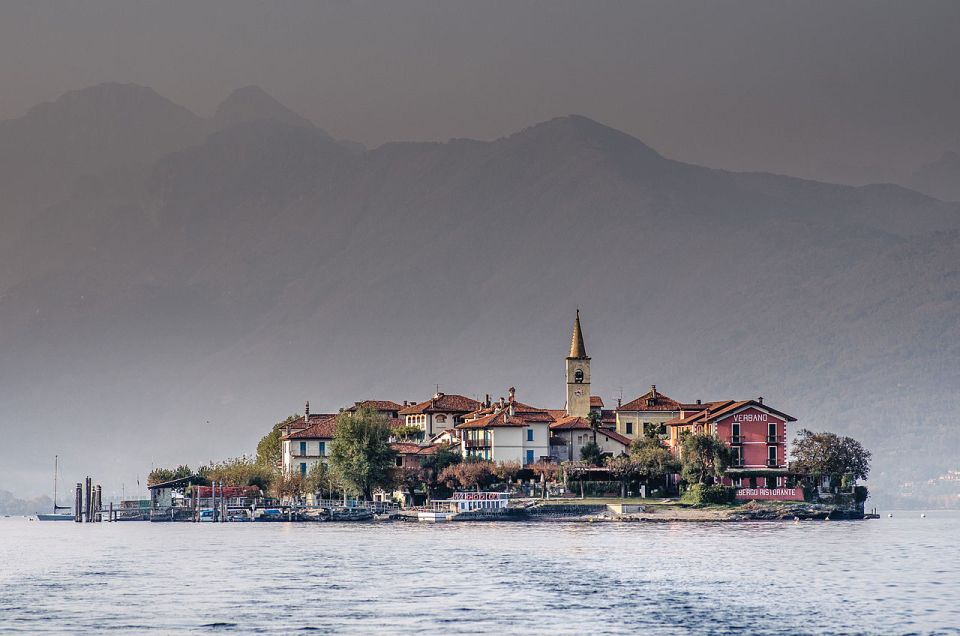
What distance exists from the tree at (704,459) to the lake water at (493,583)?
28.9 m

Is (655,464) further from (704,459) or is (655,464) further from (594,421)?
(594,421)

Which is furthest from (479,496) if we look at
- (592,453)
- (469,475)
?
(592,453)

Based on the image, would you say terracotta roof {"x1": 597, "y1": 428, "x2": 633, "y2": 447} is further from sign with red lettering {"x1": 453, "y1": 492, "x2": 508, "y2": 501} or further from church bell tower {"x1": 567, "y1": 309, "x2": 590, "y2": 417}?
sign with red lettering {"x1": 453, "y1": 492, "x2": 508, "y2": 501}

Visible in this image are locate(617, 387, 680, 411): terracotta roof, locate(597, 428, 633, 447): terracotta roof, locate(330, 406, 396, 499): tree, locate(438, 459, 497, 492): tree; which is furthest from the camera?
locate(617, 387, 680, 411): terracotta roof

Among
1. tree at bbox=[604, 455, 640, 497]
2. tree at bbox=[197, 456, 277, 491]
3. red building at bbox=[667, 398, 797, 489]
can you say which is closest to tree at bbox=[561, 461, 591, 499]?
tree at bbox=[604, 455, 640, 497]

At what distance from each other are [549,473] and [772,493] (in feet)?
72.8

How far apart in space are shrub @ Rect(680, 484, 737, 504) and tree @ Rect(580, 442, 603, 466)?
56.8 ft

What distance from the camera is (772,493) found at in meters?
156

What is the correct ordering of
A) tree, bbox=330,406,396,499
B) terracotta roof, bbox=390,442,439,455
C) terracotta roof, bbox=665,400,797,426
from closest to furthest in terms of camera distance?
terracotta roof, bbox=665,400,797,426, tree, bbox=330,406,396,499, terracotta roof, bbox=390,442,439,455

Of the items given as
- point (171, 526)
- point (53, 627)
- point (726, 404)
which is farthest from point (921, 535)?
point (53, 627)

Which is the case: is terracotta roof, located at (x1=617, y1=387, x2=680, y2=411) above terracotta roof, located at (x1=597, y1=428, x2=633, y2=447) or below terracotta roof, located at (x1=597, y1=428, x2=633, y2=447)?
above

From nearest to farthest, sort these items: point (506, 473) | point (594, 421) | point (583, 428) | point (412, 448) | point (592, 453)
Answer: point (506, 473) < point (592, 453) < point (412, 448) < point (583, 428) < point (594, 421)

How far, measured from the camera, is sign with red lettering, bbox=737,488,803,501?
156 meters

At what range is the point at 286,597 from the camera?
239ft
